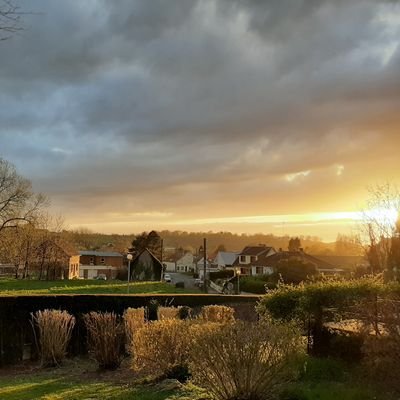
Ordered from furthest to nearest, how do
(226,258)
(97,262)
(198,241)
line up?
(198,241) < (226,258) < (97,262)

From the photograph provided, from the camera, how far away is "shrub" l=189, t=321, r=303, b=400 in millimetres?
6488

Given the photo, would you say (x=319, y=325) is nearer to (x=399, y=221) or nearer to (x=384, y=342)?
(x=384, y=342)

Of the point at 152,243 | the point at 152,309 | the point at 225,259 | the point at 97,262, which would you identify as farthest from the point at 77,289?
the point at 225,259

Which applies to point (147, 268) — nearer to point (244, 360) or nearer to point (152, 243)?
point (152, 243)

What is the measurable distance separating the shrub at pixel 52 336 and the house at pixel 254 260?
57.6m

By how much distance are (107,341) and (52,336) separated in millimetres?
2536

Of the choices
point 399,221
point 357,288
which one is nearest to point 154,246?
point 399,221

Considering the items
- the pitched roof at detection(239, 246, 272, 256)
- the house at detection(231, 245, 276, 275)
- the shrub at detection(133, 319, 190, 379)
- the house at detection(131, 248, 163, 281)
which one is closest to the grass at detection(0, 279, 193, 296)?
the house at detection(131, 248, 163, 281)

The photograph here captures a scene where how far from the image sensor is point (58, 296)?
16.6 m

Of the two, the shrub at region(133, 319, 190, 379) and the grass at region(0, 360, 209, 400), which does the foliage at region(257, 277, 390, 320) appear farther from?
the grass at region(0, 360, 209, 400)

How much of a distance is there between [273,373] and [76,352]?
35.4ft

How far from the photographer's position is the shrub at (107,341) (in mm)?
11984

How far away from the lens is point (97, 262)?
90750 millimetres

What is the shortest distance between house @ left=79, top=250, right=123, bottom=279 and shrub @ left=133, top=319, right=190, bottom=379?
75.8 meters
